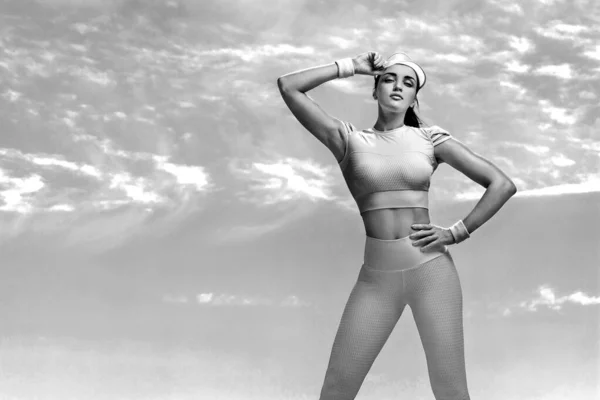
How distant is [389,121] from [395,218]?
72 centimetres

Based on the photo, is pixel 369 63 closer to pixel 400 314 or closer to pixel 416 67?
pixel 416 67

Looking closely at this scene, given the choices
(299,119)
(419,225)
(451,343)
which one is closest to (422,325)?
(451,343)

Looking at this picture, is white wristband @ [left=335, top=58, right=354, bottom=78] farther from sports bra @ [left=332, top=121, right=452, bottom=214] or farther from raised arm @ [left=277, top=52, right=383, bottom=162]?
sports bra @ [left=332, top=121, right=452, bottom=214]

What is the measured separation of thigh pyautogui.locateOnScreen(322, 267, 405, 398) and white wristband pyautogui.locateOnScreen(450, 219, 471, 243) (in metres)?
0.50

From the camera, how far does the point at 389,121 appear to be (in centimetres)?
548

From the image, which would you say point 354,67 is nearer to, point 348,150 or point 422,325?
point 348,150

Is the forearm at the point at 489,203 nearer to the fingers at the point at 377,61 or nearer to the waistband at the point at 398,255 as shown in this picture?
the waistband at the point at 398,255

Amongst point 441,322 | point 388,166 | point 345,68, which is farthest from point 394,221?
point 345,68

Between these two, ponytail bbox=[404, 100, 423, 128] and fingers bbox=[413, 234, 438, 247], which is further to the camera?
ponytail bbox=[404, 100, 423, 128]

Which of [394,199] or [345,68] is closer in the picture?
[394,199]

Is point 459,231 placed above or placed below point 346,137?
below

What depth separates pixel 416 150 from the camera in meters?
5.37

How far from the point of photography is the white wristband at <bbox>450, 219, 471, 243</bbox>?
5312mm

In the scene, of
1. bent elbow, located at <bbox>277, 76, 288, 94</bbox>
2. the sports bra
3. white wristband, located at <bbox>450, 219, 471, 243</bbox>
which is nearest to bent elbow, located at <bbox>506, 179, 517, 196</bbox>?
white wristband, located at <bbox>450, 219, 471, 243</bbox>
